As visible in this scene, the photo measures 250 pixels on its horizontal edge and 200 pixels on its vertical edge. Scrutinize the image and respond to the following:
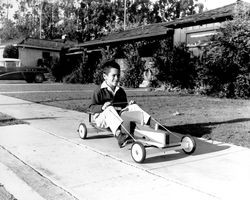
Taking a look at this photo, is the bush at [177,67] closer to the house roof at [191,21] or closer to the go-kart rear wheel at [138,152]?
the house roof at [191,21]

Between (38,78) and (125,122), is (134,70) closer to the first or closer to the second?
(38,78)

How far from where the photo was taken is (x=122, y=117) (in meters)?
5.30

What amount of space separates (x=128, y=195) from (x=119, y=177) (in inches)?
22.2

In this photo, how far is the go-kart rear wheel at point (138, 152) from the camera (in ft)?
14.6

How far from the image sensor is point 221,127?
7.07 meters

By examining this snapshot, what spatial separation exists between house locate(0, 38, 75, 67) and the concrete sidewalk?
32.8m

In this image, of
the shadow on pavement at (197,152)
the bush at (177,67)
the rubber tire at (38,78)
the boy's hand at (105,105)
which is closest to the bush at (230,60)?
the bush at (177,67)

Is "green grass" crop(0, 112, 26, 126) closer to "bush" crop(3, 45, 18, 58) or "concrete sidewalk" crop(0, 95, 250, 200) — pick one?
"concrete sidewalk" crop(0, 95, 250, 200)

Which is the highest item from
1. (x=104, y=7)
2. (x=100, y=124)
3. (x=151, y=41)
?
(x=104, y=7)

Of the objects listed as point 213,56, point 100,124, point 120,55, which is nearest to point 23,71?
point 120,55

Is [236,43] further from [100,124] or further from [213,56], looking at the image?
[100,124]

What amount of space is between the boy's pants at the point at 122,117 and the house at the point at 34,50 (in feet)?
109

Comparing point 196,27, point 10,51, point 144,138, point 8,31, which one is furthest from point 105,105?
point 8,31

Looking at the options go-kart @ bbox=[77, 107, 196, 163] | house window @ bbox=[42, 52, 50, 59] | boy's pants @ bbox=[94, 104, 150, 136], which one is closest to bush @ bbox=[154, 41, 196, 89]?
boy's pants @ bbox=[94, 104, 150, 136]
